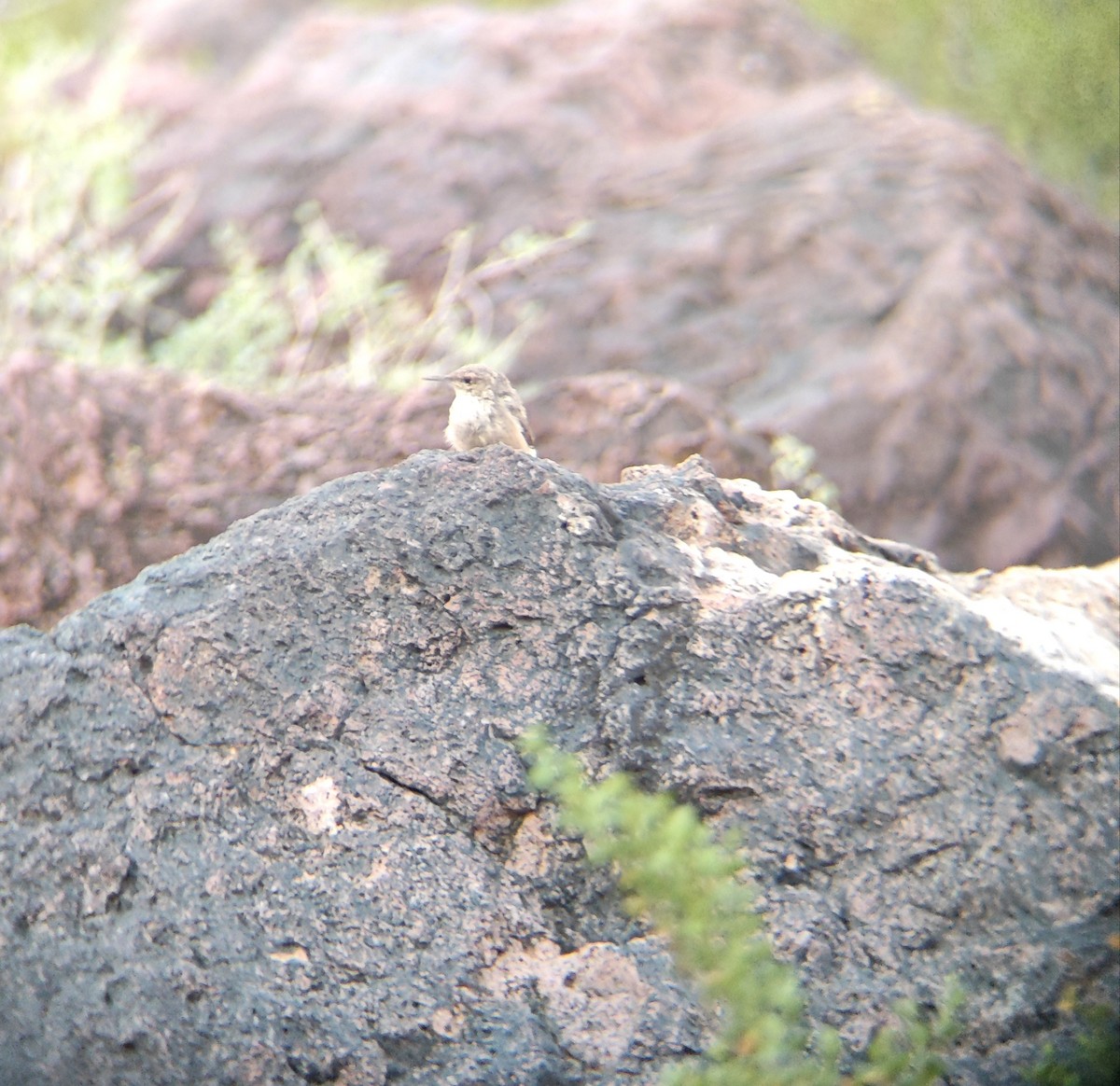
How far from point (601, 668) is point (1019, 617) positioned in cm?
113

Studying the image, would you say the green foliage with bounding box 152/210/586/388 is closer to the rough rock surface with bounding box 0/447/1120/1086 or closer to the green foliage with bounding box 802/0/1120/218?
the green foliage with bounding box 802/0/1120/218

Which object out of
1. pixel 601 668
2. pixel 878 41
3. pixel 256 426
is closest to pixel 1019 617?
pixel 601 668

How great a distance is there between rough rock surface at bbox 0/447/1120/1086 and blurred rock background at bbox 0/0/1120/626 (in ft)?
6.58

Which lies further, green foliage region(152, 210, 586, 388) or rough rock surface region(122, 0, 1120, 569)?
green foliage region(152, 210, 586, 388)

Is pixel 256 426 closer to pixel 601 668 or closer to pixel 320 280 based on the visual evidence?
pixel 601 668

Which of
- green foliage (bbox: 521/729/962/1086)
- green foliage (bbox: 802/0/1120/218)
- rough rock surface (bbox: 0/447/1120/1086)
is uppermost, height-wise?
green foliage (bbox: 521/729/962/1086)

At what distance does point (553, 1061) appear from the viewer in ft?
9.62

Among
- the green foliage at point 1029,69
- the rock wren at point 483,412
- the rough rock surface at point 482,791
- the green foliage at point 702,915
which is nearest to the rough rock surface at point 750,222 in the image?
the green foliage at point 1029,69

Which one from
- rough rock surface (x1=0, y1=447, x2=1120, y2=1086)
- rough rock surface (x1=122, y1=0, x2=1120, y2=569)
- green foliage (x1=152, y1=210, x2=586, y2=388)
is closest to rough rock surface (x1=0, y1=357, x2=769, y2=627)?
rough rock surface (x1=122, y1=0, x2=1120, y2=569)

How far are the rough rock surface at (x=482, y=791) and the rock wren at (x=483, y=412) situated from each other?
100cm

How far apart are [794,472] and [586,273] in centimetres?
251

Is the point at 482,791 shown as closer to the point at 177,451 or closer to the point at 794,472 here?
the point at 177,451

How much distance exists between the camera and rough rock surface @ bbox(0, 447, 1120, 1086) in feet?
9.75

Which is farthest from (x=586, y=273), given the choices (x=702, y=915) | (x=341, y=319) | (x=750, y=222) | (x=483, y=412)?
(x=702, y=915)
